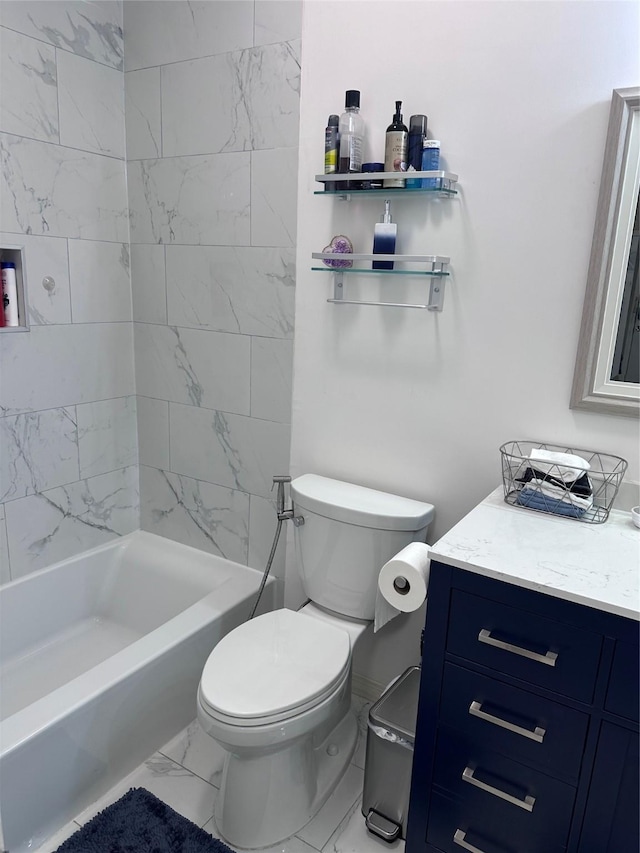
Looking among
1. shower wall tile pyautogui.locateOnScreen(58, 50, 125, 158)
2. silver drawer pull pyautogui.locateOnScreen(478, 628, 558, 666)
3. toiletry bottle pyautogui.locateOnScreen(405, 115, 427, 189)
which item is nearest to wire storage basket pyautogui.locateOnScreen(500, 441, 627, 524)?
silver drawer pull pyautogui.locateOnScreen(478, 628, 558, 666)

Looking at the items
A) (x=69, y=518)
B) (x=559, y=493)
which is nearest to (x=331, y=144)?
(x=559, y=493)

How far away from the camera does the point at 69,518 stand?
2.29 meters

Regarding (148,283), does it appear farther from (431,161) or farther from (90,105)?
(431,161)

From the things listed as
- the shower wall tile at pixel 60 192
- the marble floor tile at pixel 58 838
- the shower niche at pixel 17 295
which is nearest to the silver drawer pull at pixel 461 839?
the marble floor tile at pixel 58 838

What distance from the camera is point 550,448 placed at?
162 centimetres

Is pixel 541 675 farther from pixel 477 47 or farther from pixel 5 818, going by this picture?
pixel 477 47

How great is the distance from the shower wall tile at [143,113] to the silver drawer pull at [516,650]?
75.8 inches

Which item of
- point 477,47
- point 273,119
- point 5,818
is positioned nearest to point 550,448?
point 477,47

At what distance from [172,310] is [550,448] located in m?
1.43

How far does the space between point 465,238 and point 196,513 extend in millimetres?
1448

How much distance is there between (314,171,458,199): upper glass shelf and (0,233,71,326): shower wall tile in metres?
0.98

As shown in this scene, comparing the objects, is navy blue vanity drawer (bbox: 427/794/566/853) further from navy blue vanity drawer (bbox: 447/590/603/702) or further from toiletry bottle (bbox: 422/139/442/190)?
toiletry bottle (bbox: 422/139/442/190)

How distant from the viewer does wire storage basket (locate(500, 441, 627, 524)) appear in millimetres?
1460

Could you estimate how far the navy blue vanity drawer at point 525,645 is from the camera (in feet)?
3.75
